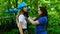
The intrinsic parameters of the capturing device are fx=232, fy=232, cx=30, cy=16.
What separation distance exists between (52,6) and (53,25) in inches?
38.0

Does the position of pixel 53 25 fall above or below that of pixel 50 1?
below

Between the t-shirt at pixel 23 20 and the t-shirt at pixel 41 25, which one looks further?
the t-shirt at pixel 23 20

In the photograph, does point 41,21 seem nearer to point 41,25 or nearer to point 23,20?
point 41,25

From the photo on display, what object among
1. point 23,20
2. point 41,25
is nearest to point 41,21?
point 41,25

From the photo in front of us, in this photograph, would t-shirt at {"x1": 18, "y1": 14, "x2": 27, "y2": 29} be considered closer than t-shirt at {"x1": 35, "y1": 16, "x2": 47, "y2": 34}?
No

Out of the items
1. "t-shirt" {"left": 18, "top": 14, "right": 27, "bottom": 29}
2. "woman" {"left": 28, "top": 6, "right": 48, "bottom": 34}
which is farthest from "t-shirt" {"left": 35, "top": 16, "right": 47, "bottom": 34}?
"t-shirt" {"left": 18, "top": 14, "right": 27, "bottom": 29}

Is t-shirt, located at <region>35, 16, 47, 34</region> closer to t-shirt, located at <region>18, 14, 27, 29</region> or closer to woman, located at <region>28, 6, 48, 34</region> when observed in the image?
woman, located at <region>28, 6, 48, 34</region>

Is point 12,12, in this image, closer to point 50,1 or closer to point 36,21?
point 50,1

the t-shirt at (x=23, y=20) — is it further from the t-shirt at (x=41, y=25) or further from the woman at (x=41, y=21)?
the t-shirt at (x=41, y=25)

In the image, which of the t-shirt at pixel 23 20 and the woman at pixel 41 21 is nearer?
the woman at pixel 41 21

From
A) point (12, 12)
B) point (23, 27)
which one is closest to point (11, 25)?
point (12, 12)

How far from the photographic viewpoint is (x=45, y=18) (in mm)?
6430

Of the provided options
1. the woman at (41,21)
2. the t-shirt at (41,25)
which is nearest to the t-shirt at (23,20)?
the woman at (41,21)

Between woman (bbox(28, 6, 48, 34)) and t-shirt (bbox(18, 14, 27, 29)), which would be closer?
woman (bbox(28, 6, 48, 34))
